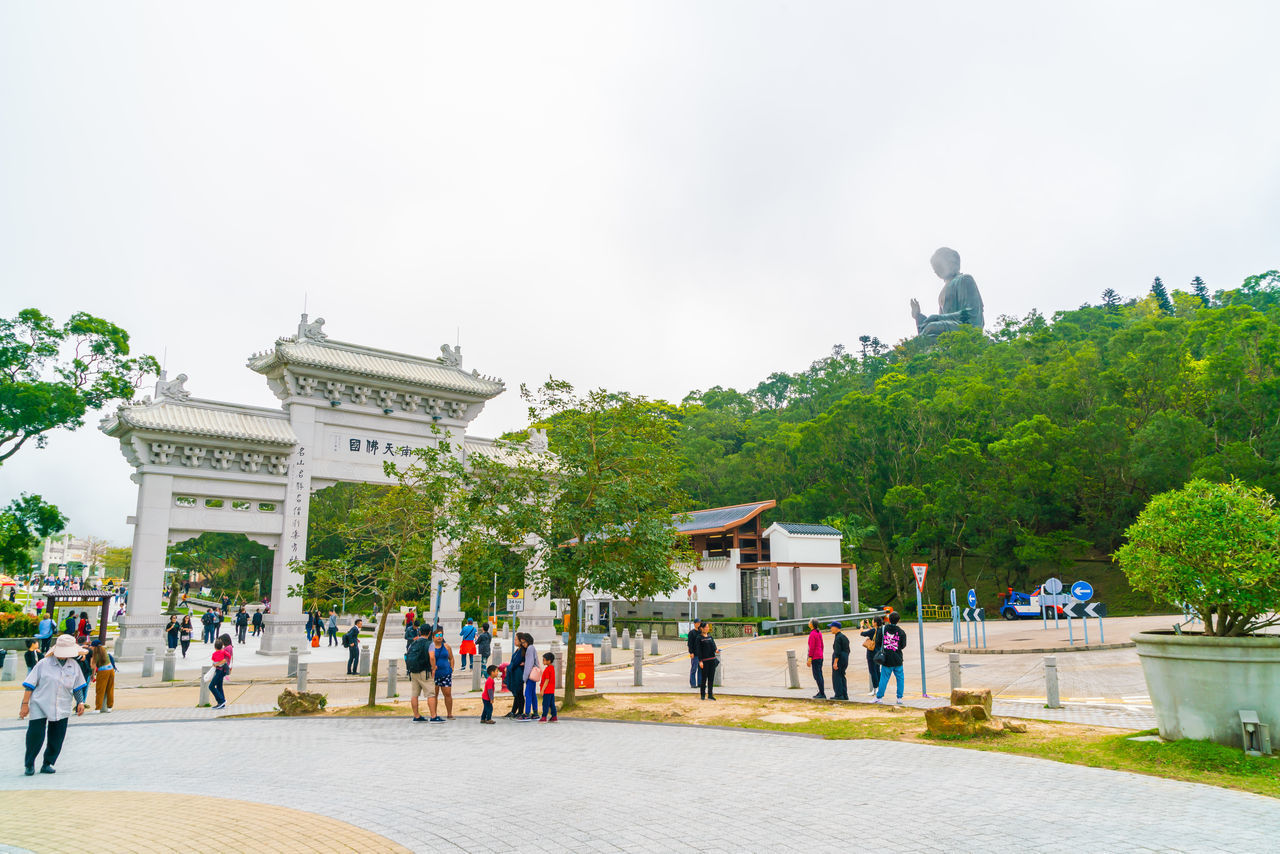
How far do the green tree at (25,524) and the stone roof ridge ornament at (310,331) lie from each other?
11.7 m

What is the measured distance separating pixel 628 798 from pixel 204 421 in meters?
25.1

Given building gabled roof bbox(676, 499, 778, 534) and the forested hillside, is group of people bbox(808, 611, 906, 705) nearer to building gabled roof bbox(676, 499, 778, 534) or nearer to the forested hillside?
the forested hillside

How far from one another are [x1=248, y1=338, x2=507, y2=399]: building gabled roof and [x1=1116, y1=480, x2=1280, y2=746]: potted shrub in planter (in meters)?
27.1

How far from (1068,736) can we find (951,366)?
211ft

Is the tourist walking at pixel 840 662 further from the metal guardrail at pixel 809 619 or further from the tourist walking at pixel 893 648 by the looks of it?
the metal guardrail at pixel 809 619

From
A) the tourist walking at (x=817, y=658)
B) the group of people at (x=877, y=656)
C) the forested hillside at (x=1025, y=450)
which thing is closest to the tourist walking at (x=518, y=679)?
the group of people at (x=877, y=656)

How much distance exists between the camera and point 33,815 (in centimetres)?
714

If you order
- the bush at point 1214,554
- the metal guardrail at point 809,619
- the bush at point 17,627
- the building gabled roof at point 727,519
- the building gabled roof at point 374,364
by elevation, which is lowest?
the metal guardrail at point 809,619

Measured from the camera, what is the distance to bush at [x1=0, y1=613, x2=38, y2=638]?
84.0 feet

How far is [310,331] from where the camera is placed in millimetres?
30062

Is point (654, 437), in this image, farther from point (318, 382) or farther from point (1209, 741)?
point (318, 382)

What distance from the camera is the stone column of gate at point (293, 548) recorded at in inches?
1073

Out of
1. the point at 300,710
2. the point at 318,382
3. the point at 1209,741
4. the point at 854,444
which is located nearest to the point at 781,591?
the point at 854,444

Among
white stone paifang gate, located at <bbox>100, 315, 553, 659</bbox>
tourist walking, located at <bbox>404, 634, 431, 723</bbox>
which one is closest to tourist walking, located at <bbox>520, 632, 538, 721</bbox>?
tourist walking, located at <bbox>404, 634, 431, 723</bbox>
